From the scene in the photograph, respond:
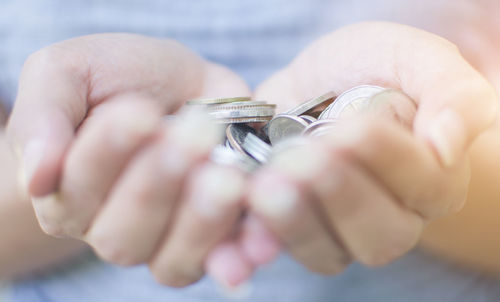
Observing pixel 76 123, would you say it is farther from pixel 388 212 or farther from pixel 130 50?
pixel 388 212

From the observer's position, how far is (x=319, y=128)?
905mm

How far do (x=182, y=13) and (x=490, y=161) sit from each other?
3.63ft

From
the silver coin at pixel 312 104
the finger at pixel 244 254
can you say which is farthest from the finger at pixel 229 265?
the silver coin at pixel 312 104

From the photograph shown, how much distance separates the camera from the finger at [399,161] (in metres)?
0.62

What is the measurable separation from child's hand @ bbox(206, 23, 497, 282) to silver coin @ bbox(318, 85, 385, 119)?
0.09m

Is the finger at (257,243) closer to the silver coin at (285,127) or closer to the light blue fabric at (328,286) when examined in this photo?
the silver coin at (285,127)

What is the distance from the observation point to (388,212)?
0.70 m

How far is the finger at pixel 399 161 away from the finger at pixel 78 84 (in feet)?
1.44

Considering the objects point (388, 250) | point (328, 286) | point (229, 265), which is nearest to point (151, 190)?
point (229, 265)

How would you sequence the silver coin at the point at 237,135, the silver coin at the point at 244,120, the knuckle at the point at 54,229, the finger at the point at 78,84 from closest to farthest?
the finger at the point at 78,84 < the knuckle at the point at 54,229 < the silver coin at the point at 237,135 < the silver coin at the point at 244,120

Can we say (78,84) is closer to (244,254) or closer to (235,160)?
(235,160)

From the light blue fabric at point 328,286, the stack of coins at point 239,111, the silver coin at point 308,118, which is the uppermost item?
the silver coin at point 308,118

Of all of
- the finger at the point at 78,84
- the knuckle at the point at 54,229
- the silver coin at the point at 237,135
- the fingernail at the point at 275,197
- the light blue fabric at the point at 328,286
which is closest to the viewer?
the fingernail at the point at 275,197

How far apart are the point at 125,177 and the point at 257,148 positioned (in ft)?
1.09
